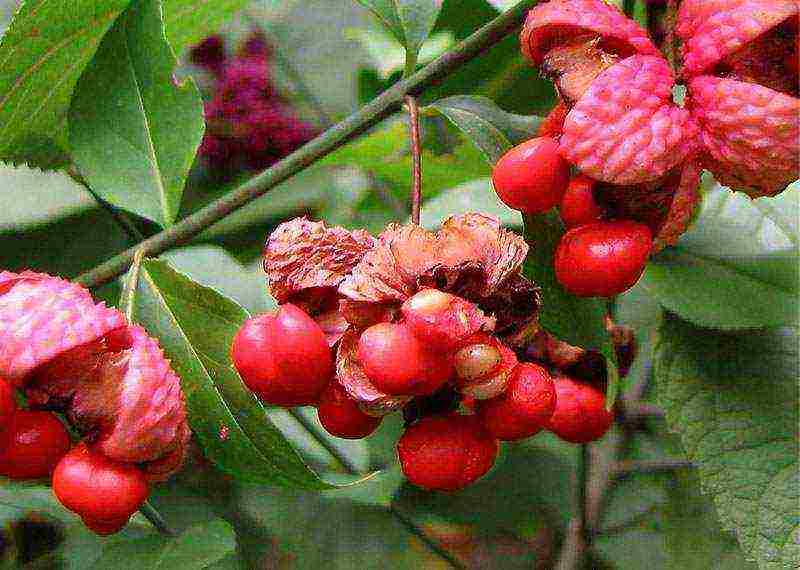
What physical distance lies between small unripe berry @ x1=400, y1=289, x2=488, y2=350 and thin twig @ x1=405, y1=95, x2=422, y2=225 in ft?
0.29

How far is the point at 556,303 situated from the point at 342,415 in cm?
20

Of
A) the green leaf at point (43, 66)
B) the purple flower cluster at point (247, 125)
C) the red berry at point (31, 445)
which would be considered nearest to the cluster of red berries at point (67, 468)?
the red berry at point (31, 445)

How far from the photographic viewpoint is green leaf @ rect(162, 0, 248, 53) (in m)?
1.02

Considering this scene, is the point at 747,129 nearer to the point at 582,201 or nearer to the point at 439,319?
the point at 582,201

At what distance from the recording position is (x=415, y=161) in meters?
0.76

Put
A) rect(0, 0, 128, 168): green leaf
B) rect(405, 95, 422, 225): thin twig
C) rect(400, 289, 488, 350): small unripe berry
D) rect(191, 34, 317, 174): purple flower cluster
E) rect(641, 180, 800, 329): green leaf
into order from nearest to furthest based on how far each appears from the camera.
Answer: rect(400, 289, 488, 350): small unripe berry, rect(405, 95, 422, 225): thin twig, rect(0, 0, 128, 168): green leaf, rect(641, 180, 800, 329): green leaf, rect(191, 34, 317, 174): purple flower cluster

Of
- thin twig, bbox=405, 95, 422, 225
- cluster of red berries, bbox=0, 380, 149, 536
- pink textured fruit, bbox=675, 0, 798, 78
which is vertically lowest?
cluster of red berries, bbox=0, 380, 149, 536

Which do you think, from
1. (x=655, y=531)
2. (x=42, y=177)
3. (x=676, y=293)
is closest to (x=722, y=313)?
(x=676, y=293)

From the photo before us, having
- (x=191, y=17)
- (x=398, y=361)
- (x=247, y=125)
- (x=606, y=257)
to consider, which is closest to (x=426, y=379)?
(x=398, y=361)

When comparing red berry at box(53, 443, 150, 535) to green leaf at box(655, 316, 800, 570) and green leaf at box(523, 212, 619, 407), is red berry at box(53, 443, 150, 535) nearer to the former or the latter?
green leaf at box(523, 212, 619, 407)

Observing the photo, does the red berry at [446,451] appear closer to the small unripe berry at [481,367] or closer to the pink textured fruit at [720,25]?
the small unripe berry at [481,367]

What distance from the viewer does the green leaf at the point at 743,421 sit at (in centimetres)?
88

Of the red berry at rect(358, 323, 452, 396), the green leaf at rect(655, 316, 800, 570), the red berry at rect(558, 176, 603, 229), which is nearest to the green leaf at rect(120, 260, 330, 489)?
the red berry at rect(358, 323, 452, 396)

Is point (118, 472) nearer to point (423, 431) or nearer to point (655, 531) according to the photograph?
point (423, 431)
